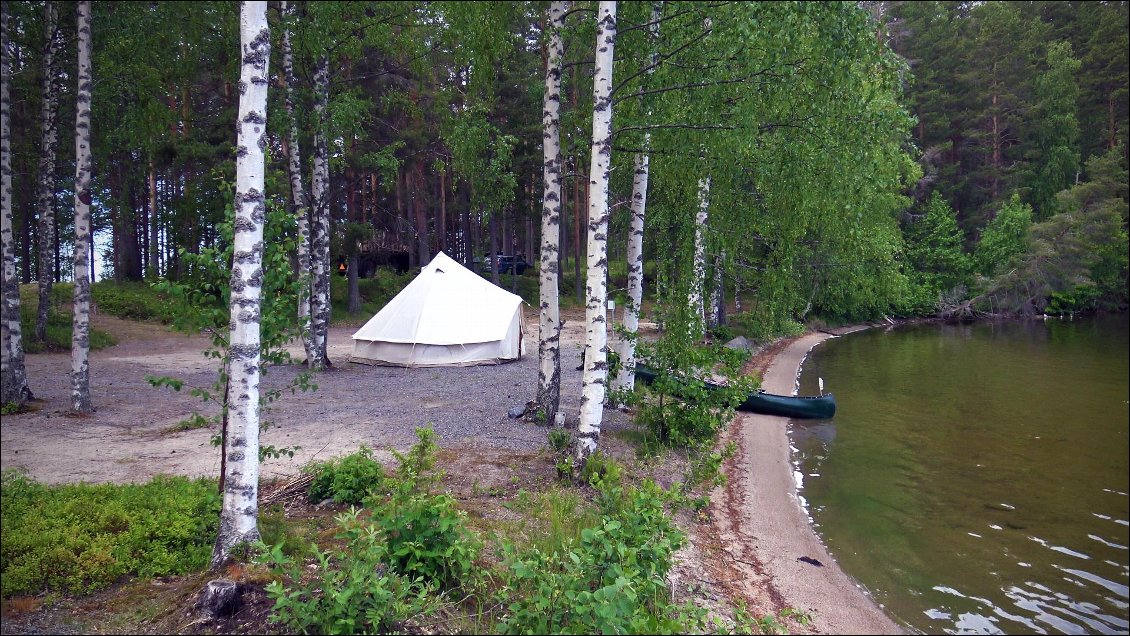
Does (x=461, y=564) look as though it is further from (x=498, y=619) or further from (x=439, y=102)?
(x=439, y=102)

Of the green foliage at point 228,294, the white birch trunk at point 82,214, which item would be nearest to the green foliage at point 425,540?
the green foliage at point 228,294

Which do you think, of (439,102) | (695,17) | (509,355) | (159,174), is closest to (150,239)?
(159,174)

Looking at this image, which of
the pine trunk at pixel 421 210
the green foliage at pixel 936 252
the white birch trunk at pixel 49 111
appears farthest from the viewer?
the green foliage at pixel 936 252

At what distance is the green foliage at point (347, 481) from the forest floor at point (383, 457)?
0.60 feet

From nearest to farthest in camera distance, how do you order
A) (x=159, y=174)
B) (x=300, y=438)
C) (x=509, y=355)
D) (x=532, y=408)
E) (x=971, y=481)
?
1. (x=300, y=438)
2. (x=971, y=481)
3. (x=532, y=408)
4. (x=509, y=355)
5. (x=159, y=174)

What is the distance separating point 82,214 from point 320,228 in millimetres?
4888

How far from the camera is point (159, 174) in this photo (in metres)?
26.9

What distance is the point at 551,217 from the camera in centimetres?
839

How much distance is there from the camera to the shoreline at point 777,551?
214 inches

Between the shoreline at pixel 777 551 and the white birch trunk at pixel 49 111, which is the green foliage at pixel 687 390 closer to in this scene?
the shoreline at pixel 777 551

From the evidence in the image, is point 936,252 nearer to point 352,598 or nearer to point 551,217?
point 551,217

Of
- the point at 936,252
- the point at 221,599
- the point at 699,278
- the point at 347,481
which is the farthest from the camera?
the point at 936,252

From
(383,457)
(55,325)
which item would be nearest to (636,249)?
(383,457)

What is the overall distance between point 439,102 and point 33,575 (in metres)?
7.05
